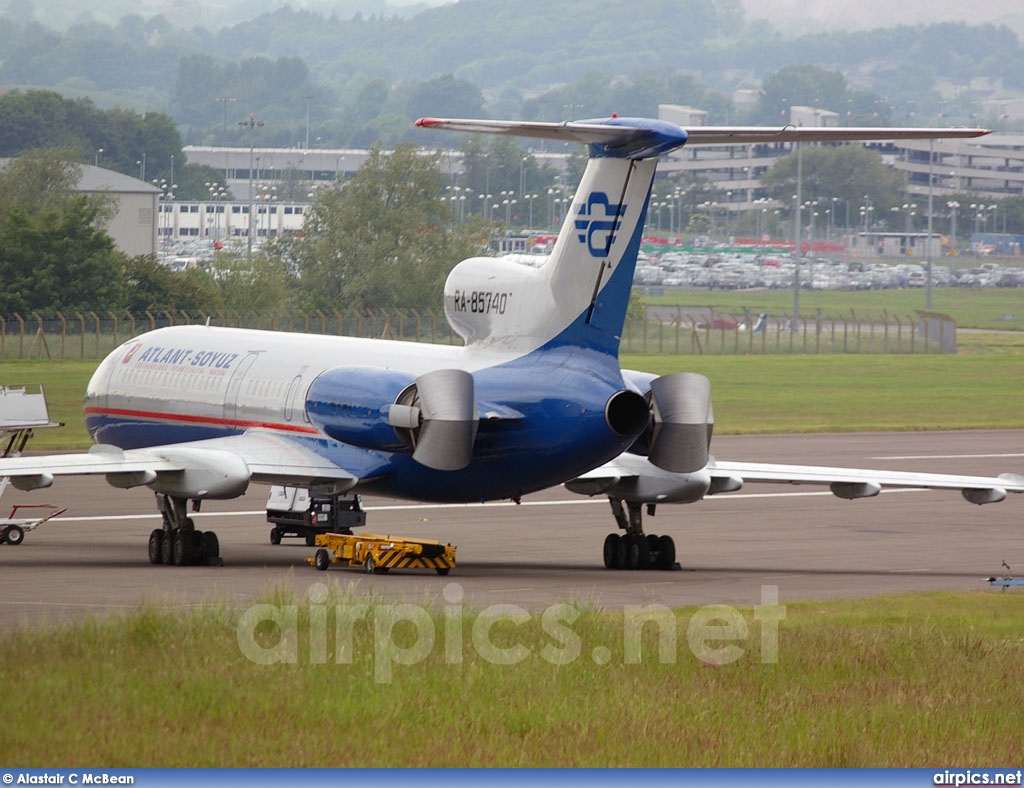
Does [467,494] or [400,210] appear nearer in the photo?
[467,494]

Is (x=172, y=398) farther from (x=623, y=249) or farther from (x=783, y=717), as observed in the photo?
(x=783, y=717)

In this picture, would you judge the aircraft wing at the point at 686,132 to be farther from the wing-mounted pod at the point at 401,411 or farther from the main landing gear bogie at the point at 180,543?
the main landing gear bogie at the point at 180,543

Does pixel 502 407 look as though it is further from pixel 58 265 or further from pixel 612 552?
pixel 58 265

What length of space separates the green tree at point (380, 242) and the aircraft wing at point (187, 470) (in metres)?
69.1

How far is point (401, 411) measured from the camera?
92.7ft

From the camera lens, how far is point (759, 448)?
176 feet

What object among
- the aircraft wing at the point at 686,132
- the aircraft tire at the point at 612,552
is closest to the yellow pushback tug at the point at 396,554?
the aircraft tire at the point at 612,552

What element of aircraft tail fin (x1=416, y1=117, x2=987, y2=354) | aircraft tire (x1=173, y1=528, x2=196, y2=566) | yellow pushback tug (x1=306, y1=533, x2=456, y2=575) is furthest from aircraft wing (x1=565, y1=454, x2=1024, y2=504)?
aircraft tire (x1=173, y1=528, x2=196, y2=566)

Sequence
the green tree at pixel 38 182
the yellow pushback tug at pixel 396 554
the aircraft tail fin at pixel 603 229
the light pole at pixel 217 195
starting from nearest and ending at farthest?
1. the aircraft tail fin at pixel 603 229
2. the yellow pushback tug at pixel 396 554
3. the green tree at pixel 38 182
4. the light pole at pixel 217 195

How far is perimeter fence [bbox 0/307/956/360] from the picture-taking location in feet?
267

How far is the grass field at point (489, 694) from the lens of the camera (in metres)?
13.7

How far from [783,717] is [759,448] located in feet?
127

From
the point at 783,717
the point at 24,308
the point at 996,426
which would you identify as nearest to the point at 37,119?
the point at 24,308

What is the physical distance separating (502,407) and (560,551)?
6093 mm
